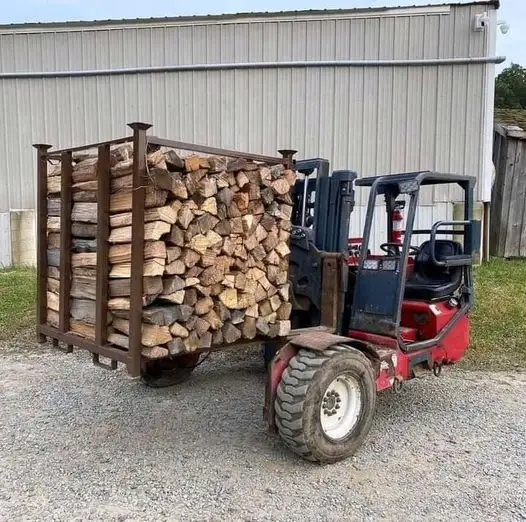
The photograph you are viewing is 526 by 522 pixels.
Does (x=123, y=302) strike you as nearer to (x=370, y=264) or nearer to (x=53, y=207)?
(x=53, y=207)

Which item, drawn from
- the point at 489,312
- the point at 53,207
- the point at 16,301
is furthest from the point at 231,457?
the point at 16,301

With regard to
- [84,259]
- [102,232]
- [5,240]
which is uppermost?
[102,232]

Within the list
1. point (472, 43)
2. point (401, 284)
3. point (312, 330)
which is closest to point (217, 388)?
point (312, 330)

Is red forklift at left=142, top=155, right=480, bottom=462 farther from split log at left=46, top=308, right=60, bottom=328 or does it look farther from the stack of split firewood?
split log at left=46, top=308, right=60, bottom=328

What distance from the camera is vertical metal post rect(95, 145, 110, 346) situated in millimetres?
3891

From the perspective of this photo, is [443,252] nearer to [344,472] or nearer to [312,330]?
[312,330]

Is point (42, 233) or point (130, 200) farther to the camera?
point (42, 233)

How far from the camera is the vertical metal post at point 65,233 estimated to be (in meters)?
4.25

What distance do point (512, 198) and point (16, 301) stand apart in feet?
36.0

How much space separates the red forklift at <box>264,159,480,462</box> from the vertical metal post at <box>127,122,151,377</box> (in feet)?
3.51

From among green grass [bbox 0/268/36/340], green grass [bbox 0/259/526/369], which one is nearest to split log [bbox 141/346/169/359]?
green grass [bbox 0/259/526/369]

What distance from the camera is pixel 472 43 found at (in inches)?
481

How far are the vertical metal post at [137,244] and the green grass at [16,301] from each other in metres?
5.56

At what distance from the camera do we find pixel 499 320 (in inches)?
340
